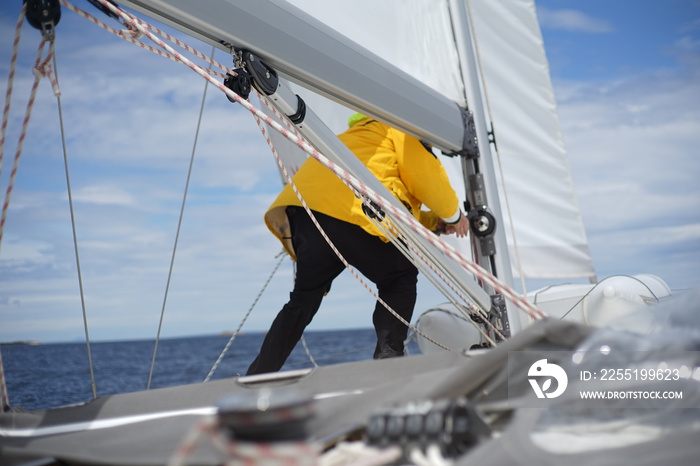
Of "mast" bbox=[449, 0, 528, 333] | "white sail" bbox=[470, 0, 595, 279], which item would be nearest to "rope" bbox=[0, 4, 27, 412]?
"mast" bbox=[449, 0, 528, 333]

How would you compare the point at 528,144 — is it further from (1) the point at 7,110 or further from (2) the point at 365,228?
(1) the point at 7,110

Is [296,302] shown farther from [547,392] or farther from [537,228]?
[537,228]

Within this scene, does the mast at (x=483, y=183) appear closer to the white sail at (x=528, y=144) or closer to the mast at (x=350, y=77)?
the mast at (x=350, y=77)

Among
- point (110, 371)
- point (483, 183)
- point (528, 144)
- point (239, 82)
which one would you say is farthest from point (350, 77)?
point (110, 371)

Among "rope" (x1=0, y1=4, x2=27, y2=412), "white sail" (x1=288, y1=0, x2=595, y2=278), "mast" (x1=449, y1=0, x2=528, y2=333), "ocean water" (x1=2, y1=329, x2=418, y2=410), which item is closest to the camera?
"rope" (x1=0, y1=4, x2=27, y2=412)

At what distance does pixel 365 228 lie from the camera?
7.85 feet

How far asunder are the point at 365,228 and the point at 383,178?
0.23 m

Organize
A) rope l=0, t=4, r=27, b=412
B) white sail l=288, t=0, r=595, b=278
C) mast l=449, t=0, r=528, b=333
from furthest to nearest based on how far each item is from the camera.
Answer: white sail l=288, t=0, r=595, b=278 → mast l=449, t=0, r=528, b=333 → rope l=0, t=4, r=27, b=412

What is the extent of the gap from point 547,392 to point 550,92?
349 centimetres

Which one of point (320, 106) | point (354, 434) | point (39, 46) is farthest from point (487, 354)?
point (320, 106)

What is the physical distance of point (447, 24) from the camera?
289 cm

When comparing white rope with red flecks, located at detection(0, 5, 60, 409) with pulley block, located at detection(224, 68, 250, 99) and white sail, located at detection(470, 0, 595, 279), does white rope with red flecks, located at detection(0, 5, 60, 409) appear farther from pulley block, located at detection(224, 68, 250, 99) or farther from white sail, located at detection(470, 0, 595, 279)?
white sail, located at detection(470, 0, 595, 279)

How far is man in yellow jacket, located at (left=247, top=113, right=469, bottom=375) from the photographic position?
246cm

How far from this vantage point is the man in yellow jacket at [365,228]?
96.7 inches
